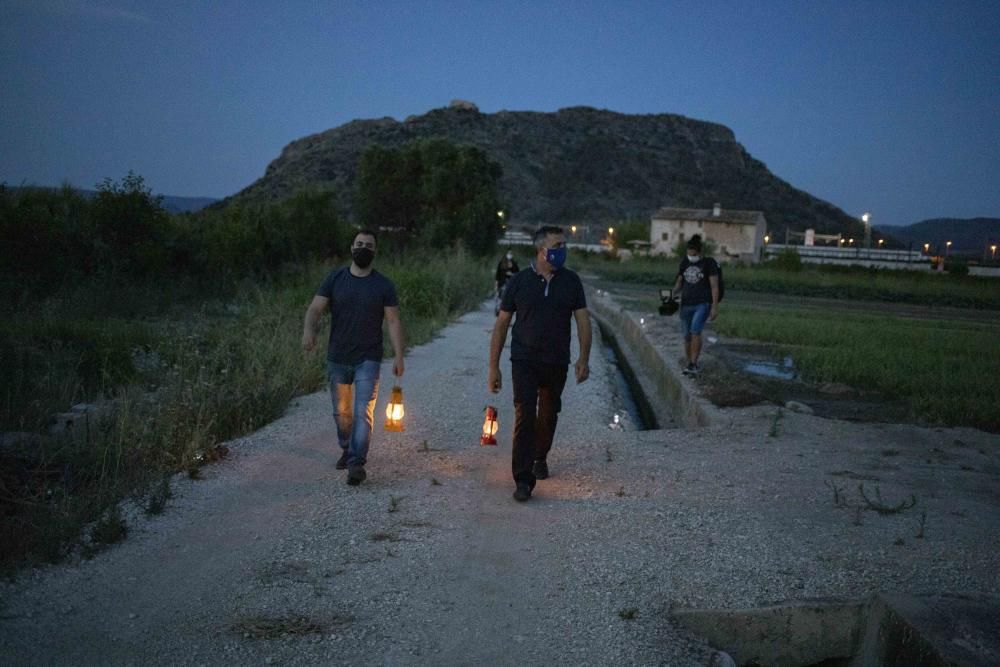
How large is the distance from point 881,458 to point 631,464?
2.67m

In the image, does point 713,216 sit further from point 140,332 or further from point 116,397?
point 116,397

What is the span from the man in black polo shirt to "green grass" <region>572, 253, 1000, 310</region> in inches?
1718

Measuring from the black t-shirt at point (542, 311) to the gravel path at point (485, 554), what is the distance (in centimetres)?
120

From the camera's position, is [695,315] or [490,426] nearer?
[490,426]

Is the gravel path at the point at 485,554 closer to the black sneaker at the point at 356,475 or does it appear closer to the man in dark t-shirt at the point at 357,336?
the black sneaker at the point at 356,475

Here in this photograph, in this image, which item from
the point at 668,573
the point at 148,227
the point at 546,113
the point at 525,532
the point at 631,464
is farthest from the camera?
the point at 546,113

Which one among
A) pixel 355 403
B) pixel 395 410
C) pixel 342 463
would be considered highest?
pixel 355 403

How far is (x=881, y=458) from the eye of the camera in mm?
9461

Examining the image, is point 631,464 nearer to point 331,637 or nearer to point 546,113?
point 331,637

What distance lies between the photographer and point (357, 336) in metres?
7.89

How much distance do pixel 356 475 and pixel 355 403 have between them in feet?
2.06

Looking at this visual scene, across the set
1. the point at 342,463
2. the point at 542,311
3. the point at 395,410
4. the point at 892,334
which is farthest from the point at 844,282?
the point at 342,463

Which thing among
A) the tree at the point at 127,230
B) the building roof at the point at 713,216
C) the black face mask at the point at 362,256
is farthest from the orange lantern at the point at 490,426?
the building roof at the point at 713,216

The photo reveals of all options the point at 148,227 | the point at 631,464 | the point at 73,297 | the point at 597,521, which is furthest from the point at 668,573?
the point at 148,227
